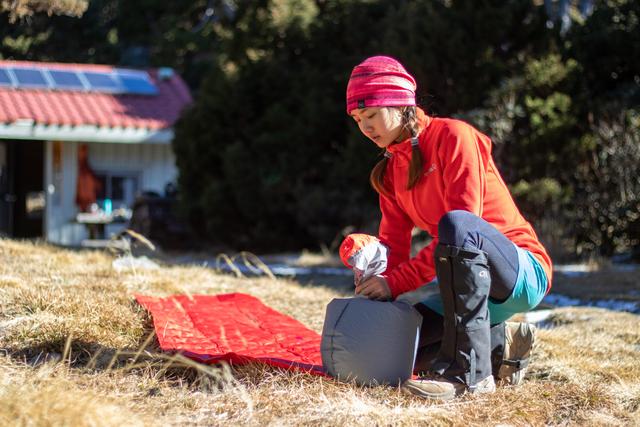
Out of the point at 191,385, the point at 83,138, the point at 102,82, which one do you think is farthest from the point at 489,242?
the point at 102,82

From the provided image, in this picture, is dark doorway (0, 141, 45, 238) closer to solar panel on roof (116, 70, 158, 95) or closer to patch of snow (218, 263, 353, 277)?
solar panel on roof (116, 70, 158, 95)

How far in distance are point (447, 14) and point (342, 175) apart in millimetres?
2348

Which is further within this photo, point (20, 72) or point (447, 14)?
point (20, 72)

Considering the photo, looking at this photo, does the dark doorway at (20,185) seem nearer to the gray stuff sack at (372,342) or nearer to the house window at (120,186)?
the house window at (120,186)

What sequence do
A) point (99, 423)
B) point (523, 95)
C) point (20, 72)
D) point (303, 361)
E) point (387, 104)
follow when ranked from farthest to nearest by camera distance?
point (20, 72) → point (523, 95) → point (303, 361) → point (387, 104) → point (99, 423)

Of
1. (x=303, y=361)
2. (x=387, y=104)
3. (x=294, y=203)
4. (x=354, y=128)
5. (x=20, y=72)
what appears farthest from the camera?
(x=20, y=72)

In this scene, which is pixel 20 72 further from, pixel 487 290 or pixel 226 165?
pixel 487 290

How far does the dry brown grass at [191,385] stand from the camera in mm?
2533

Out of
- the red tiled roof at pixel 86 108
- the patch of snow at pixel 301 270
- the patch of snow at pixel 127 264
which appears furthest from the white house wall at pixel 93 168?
the patch of snow at pixel 127 264

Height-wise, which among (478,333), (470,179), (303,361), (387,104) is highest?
(387,104)

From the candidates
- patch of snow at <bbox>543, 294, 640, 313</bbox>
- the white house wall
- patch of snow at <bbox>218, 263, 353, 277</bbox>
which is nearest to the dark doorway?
the white house wall

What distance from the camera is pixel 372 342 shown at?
9.88 ft

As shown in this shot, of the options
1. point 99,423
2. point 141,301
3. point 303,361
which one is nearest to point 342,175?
point 141,301

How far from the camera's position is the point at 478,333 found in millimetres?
2857
